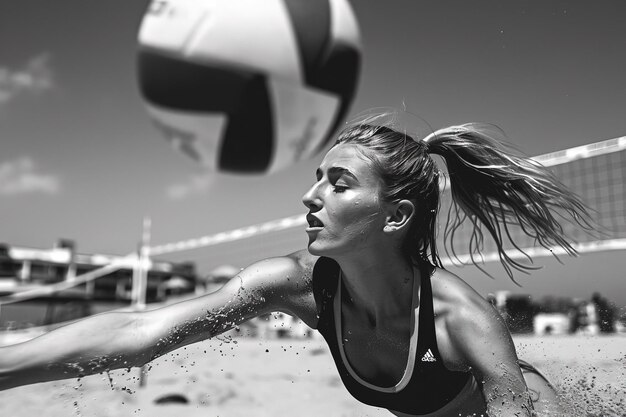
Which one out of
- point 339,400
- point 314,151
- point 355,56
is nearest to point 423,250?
point 314,151

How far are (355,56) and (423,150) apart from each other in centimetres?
57

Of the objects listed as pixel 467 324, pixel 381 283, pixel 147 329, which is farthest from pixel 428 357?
pixel 147 329

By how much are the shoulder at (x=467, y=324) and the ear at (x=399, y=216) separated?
0.27 m

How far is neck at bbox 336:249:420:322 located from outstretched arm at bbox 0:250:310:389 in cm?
24

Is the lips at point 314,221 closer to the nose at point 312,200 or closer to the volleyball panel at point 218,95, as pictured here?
the nose at point 312,200

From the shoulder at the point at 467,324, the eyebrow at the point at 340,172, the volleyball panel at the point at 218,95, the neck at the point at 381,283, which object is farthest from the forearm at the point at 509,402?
the volleyball panel at the point at 218,95

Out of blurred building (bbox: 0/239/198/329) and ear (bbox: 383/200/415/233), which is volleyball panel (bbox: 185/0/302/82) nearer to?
Answer: ear (bbox: 383/200/415/233)

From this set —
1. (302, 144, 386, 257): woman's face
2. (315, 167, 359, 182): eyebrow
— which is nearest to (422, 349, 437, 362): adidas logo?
(302, 144, 386, 257): woman's face

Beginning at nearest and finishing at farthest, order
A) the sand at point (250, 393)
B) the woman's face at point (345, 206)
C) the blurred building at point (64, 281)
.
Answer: the woman's face at point (345, 206) < the sand at point (250, 393) < the blurred building at point (64, 281)

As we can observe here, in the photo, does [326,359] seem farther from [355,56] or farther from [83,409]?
[355,56]

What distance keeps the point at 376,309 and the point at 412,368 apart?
28 centimetres

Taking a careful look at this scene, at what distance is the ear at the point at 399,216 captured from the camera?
7.93ft

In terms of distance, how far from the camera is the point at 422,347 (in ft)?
7.60

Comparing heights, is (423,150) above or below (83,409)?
above
